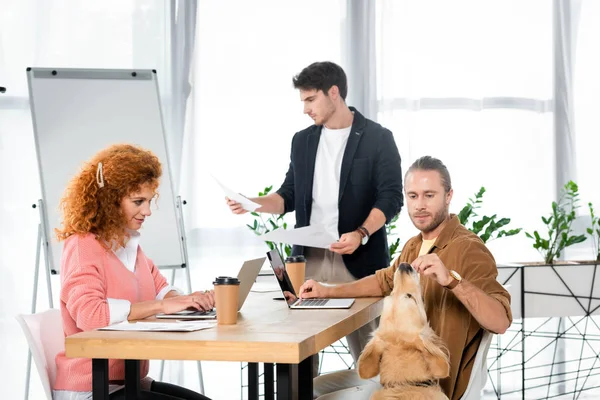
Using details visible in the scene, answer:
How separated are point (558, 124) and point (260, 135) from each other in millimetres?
1847

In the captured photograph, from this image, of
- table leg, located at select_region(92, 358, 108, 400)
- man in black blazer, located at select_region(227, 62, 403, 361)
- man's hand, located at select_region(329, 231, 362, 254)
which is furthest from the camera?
man in black blazer, located at select_region(227, 62, 403, 361)

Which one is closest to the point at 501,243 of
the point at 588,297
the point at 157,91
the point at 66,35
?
the point at 588,297

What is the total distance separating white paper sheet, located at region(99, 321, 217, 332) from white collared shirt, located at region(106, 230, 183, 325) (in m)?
0.12

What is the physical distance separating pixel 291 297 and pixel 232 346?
816 millimetres

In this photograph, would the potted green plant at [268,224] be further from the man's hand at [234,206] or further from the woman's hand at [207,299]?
the woman's hand at [207,299]

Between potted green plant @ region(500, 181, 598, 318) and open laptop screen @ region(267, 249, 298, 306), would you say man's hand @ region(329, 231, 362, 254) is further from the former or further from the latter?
potted green plant @ region(500, 181, 598, 318)

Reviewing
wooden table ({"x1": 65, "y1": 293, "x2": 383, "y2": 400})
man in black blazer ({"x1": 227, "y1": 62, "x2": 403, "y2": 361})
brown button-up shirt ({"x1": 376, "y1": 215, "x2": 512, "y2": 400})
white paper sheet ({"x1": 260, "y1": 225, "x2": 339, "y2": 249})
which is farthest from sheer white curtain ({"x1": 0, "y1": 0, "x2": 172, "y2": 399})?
brown button-up shirt ({"x1": 376, "y1": 215, "x2": 512, "y2": 400})

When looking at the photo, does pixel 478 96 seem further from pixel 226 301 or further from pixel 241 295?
pixel 226 301

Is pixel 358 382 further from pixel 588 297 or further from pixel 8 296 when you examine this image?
pixel 8 296

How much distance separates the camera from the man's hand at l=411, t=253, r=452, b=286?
6.56ft

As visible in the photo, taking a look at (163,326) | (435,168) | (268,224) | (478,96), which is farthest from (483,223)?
(163,326)

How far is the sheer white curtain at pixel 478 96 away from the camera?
4.68 meters

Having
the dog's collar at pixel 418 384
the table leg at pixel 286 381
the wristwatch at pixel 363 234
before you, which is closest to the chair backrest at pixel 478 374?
the dog's collar at pixel 418 384

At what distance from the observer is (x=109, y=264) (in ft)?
7.58
